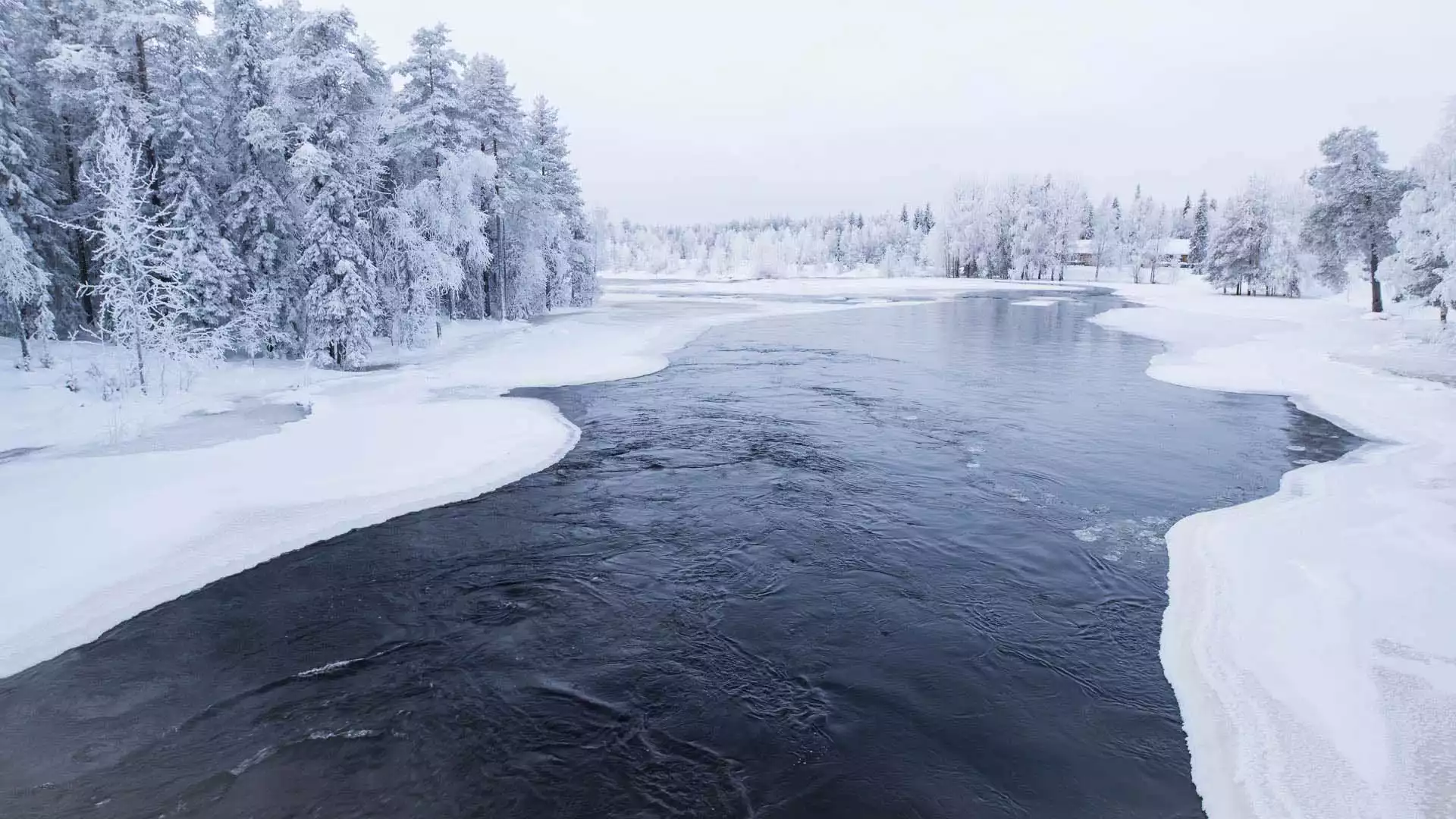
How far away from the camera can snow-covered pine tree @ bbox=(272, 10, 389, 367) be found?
2391 centimetres

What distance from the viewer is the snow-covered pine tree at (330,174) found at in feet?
78.4

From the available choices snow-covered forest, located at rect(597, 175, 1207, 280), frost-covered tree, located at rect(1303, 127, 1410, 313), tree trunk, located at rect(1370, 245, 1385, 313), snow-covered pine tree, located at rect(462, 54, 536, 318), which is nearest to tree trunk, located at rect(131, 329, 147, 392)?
snow-covered pine tree, located at rect(462, 54, 536, 318)

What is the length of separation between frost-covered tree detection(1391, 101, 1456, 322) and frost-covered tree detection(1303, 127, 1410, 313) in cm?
951

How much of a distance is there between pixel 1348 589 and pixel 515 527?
11731 millimetres

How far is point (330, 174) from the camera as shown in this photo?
79.7 feet

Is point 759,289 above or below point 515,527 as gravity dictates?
above

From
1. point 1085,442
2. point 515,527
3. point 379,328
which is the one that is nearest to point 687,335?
point 379,328

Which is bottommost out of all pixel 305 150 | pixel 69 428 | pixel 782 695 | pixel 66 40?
pixel 782 695

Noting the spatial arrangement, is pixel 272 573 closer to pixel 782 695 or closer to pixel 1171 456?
pixel 782 695

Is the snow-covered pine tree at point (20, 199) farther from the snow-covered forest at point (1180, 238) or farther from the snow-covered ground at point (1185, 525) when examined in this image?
the snow-covered forest at point (1180, 238)

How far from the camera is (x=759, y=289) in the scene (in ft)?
311

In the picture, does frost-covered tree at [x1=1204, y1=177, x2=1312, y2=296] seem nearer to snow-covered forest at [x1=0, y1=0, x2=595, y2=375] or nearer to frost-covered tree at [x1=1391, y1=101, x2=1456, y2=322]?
frost-covered tree at [x1=1391, y1=101, x2=1456, y2=322]

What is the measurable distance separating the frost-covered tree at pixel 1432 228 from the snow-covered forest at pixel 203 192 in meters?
39.7

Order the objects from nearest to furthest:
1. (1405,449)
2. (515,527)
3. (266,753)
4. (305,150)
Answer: (266,753)
(515,527)
(1405,449)
(305,150)
